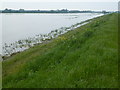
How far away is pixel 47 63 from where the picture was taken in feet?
36.4

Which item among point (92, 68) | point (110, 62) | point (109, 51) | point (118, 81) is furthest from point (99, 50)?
point (118, 81)

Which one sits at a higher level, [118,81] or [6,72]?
[118,81]

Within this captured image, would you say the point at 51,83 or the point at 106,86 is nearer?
the point at 106,86

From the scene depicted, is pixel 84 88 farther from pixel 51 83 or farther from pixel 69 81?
pixel 51 83

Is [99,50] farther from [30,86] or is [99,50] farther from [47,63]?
[30,86]

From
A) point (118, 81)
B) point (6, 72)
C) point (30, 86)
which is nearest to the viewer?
point (118, 81)

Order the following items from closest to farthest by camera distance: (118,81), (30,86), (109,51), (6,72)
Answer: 1. (118,81)
2. (30,86)
3. (109,51)
4. (6,72)

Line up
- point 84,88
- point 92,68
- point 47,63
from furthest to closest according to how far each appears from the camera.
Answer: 1. point 47,63
2. point 92,68
3. point 84,88

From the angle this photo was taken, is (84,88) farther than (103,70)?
No

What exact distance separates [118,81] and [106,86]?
72 centimetres

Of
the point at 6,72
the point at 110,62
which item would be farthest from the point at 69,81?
the point at 6,72

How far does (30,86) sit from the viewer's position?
727 cm

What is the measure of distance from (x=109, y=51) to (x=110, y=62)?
1.68 m

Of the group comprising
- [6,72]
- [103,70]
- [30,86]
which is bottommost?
[6,72]
